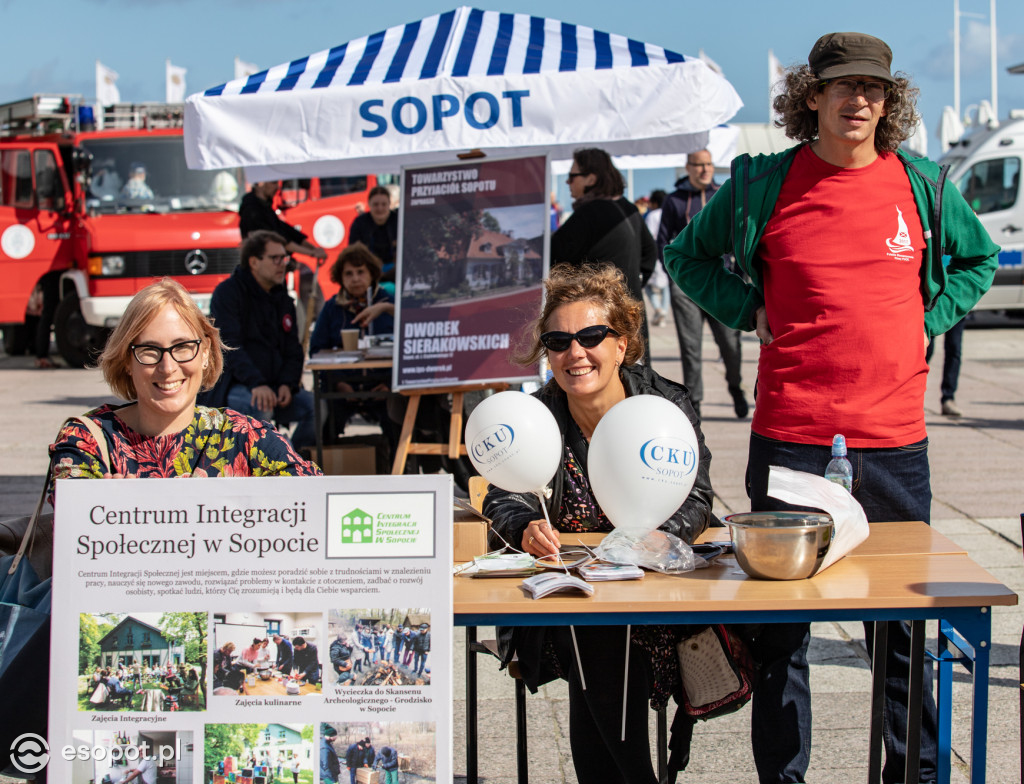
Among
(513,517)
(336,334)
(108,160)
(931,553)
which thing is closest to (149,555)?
(513,517)

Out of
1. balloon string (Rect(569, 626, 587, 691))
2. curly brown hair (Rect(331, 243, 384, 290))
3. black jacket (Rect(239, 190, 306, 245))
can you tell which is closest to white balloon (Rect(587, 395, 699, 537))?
balloon string (Rect(569, 626, 587, 691))

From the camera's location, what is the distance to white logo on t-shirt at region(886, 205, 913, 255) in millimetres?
2875

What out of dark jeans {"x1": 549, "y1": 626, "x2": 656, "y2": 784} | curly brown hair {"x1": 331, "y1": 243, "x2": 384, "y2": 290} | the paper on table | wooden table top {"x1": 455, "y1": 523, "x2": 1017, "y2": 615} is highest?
curly brown hair {"x1": 331, "y1": 243, "x2": 384, "y2": 290}

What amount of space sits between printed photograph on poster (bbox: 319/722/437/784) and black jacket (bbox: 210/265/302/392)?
15.0ft

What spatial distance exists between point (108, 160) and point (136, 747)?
1236cm

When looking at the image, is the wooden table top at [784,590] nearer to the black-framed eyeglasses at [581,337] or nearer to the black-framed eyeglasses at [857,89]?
the black-framed eyeglasses at [581,337]

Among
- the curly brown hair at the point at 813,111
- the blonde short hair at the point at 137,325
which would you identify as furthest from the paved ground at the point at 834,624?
the curly brown hair at the point at 813,111

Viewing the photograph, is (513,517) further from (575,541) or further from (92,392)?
(92,392)

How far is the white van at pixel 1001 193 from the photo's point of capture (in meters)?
14.9

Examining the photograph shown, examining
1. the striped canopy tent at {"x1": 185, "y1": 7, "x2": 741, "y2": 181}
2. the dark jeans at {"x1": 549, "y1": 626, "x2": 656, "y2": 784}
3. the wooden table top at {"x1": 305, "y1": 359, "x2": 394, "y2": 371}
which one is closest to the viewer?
the dark jeans at {"x1": 549, "y1": 626, "x2": 656, "y2": 784}

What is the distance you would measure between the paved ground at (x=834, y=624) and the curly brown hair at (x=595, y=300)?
1265 mm

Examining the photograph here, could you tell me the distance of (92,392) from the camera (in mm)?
11734

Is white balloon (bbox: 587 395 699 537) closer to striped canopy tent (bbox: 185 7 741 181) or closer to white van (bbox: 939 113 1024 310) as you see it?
striped canopy tent (bbox: 185 7 741 181)

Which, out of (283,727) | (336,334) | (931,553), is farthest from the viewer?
(336,334)
